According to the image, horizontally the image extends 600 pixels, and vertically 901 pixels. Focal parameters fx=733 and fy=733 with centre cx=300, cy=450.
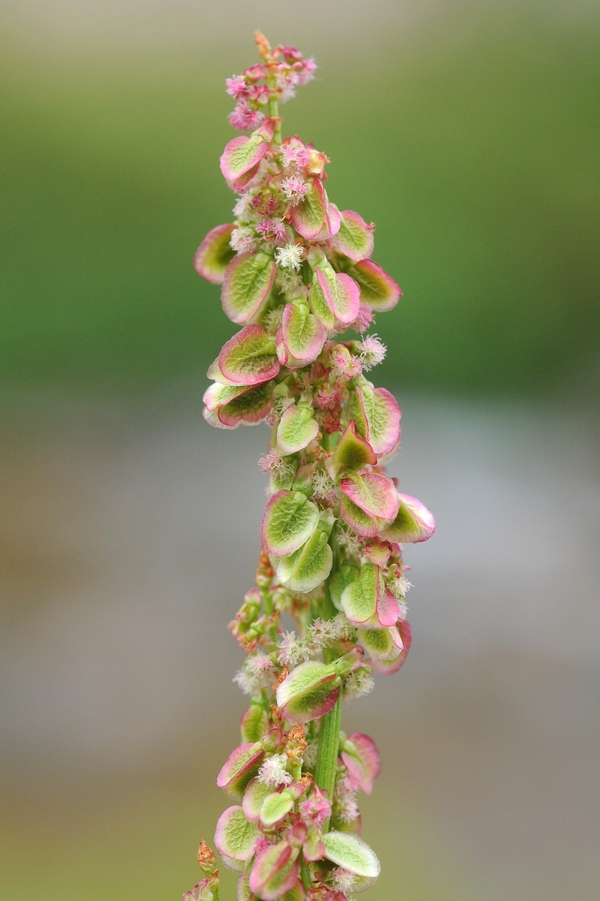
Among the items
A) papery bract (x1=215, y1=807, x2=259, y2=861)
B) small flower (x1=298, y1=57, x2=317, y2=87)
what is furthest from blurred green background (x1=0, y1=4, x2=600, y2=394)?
papery bract (x1=215, y1=807, x2=259, y2=861)

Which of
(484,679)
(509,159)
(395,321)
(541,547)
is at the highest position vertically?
(509,159)

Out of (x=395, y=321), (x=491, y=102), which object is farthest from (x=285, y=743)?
(x=491, y=102)

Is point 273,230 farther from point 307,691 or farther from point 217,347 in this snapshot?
point 217,347

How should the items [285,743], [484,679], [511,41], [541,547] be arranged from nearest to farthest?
[285,743]
[484,679]
[541,547]
[511,41]

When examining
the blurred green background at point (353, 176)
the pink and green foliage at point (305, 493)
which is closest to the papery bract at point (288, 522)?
the pink and green foliage at point (305, 493)

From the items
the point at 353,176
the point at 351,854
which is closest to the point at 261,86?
the point at 351,854

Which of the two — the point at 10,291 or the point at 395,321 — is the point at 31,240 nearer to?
the point at 10,291

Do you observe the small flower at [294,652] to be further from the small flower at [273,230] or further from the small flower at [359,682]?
the small flower at [273,230]

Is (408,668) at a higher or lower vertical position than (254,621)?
higher
